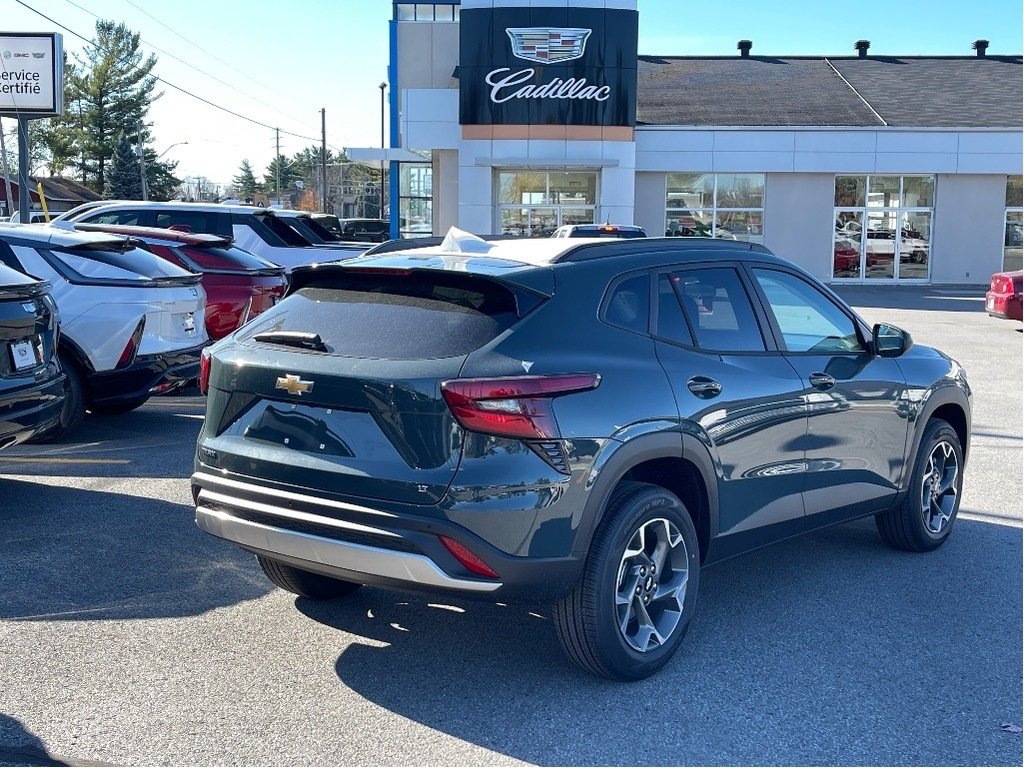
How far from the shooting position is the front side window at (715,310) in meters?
4.97

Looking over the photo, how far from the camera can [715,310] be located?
204 inches

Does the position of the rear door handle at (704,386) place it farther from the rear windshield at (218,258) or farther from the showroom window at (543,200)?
the showroom window at (543,200)

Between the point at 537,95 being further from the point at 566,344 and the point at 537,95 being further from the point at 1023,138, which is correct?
the point at 566,344

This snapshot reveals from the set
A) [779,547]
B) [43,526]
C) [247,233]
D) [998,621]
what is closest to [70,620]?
[43,526]

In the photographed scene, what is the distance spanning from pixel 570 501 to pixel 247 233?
12.0 metres

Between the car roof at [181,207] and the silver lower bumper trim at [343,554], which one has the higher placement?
A: the car roof at [181,207]

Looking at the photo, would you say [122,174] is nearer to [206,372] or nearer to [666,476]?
[206,372]

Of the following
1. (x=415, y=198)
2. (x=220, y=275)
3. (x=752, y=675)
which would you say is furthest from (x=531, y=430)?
(x=415, y=198)

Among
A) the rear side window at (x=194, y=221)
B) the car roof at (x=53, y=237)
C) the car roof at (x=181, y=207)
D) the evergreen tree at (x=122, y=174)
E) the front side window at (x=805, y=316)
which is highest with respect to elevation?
the evergreen tree at (x=122, y=174)

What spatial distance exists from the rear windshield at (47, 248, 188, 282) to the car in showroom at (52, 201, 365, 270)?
5256mm

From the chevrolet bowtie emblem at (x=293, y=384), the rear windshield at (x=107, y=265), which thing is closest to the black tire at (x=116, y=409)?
the rear windshield at (x=107, y=265)

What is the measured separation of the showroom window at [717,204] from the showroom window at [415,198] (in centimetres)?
791

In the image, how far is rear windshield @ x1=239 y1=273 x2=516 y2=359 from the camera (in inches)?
167

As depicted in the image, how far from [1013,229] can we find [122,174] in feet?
180
